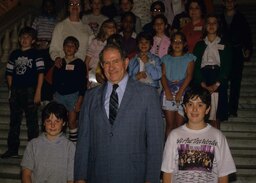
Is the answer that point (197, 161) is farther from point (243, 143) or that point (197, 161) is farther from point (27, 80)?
point (27, 80)

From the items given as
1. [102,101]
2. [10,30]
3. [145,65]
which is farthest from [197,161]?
[10,30]

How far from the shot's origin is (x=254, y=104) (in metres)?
7.38

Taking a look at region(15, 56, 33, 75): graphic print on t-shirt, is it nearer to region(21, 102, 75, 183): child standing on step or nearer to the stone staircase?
the stone staircase

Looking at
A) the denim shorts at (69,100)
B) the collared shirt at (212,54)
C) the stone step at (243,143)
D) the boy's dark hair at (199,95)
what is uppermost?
the collared shirt at (212,54)

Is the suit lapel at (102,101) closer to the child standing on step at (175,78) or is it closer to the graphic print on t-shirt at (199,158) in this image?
the graphic print on t-shirt at (199,158)

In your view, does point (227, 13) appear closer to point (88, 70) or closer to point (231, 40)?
point (231, 40)

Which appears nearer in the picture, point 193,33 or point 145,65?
point 145,65

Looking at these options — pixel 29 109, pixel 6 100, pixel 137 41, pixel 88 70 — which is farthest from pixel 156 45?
pixel 6 100

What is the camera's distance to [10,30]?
888cm

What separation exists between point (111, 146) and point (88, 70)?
Result: 304cm

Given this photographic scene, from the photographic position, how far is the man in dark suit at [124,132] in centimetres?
357

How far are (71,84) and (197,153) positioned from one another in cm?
284

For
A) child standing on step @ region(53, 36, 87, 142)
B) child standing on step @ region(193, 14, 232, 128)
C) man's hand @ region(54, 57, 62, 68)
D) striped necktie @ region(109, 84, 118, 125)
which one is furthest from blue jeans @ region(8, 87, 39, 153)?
striped necktie @ region(109, 84, 118, 125)

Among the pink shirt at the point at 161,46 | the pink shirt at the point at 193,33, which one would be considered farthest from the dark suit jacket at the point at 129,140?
the pink shirt at the point at 193,33
